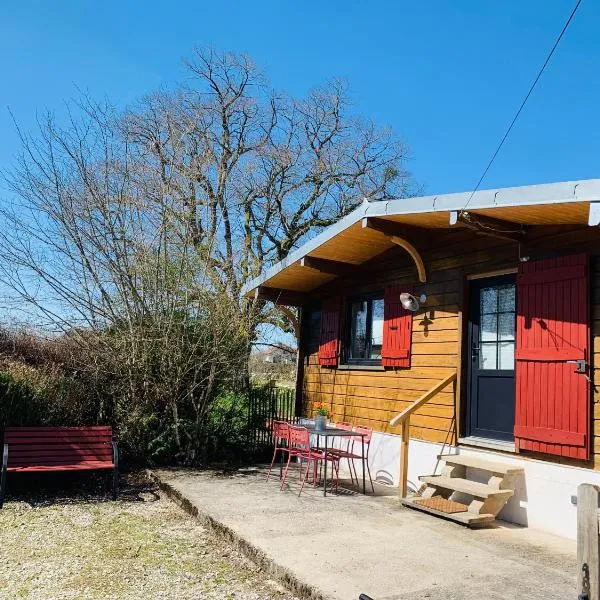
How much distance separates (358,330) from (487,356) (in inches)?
103

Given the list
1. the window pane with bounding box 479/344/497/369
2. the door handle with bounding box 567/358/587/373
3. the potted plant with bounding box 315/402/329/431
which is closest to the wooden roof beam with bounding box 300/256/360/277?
the potted plant with bounding box 315/402/329/431

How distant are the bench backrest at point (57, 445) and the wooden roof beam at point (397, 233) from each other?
3.93 metres

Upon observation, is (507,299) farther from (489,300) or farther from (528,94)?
(528,94)

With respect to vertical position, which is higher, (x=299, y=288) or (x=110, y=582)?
(x=299, y=288)

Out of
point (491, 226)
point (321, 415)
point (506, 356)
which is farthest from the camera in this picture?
point (321, 415)

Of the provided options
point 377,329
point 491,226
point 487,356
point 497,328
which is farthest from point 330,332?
point 491,226

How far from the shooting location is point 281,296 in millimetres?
9797

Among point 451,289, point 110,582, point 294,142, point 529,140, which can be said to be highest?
point 294,142

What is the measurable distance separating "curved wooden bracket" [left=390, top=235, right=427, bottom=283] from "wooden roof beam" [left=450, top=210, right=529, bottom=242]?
109cm

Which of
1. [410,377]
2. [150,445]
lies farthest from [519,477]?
[150,445]

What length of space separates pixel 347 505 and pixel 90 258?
15.0 ft

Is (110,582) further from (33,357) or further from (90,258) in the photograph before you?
(33,357)

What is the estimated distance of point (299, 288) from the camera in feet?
31.9

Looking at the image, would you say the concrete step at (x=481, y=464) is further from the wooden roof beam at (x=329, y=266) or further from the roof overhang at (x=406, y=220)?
the wooden roof beam at (x=329, y=266)
